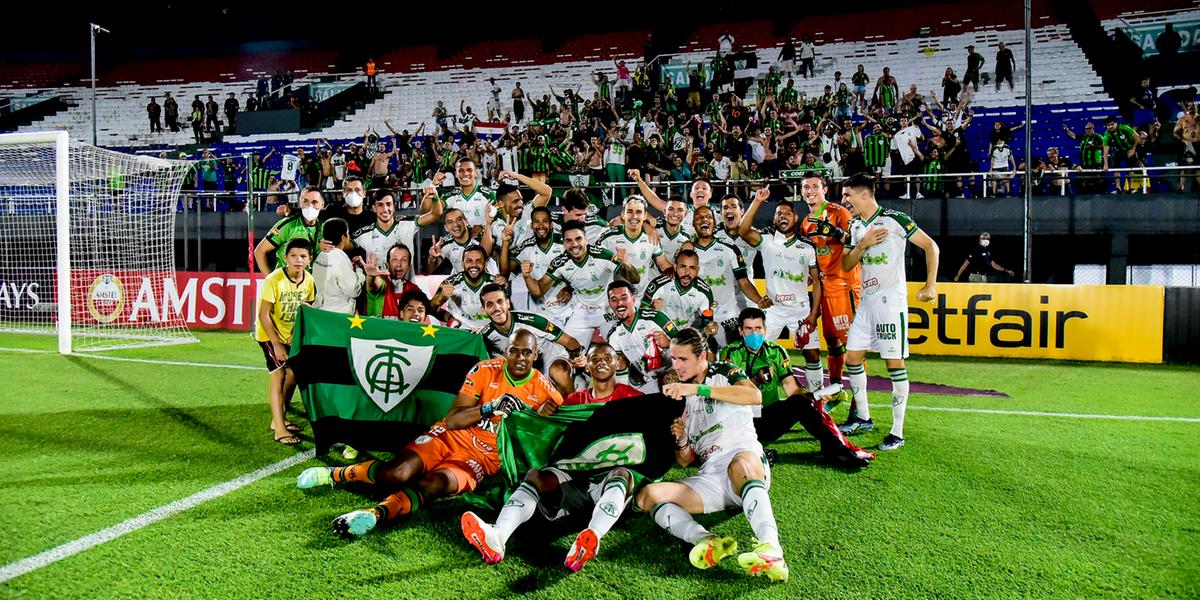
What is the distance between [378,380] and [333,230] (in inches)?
77.0

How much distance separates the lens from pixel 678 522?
4.25 m

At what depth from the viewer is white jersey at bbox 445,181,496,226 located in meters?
8.42

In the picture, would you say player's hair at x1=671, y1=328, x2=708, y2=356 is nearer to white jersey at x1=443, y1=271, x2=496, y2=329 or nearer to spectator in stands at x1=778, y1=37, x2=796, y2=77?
white jersey at x1=443, y1=271, x2=496, y2=329

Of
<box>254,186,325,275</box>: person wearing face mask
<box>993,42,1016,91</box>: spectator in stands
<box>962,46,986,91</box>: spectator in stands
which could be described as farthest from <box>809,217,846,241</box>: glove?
<box>993,42,1016,91</box>: spectator in stands

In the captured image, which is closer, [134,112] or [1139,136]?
[1139,136]

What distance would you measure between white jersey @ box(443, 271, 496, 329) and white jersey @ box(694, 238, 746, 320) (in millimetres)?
2116

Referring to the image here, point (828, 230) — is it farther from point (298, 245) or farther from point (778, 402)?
point (298, 245)

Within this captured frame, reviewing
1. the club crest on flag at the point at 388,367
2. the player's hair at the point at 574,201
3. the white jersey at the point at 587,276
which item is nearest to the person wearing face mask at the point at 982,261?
→ the white jersey at the point at 587,276

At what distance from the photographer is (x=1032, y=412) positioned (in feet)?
26.2

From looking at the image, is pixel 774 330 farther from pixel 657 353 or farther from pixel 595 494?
pixel 595 494

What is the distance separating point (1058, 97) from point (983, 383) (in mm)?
15128

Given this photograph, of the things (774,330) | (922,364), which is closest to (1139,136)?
(922,364)

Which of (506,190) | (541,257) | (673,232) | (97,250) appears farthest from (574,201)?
(97,250)

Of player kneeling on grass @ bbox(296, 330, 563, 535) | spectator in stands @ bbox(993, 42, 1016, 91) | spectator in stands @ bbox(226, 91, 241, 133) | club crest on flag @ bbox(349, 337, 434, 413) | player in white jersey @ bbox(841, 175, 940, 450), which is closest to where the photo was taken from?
player kneeling on grass @ bbox(296, 330, 563, 535)
